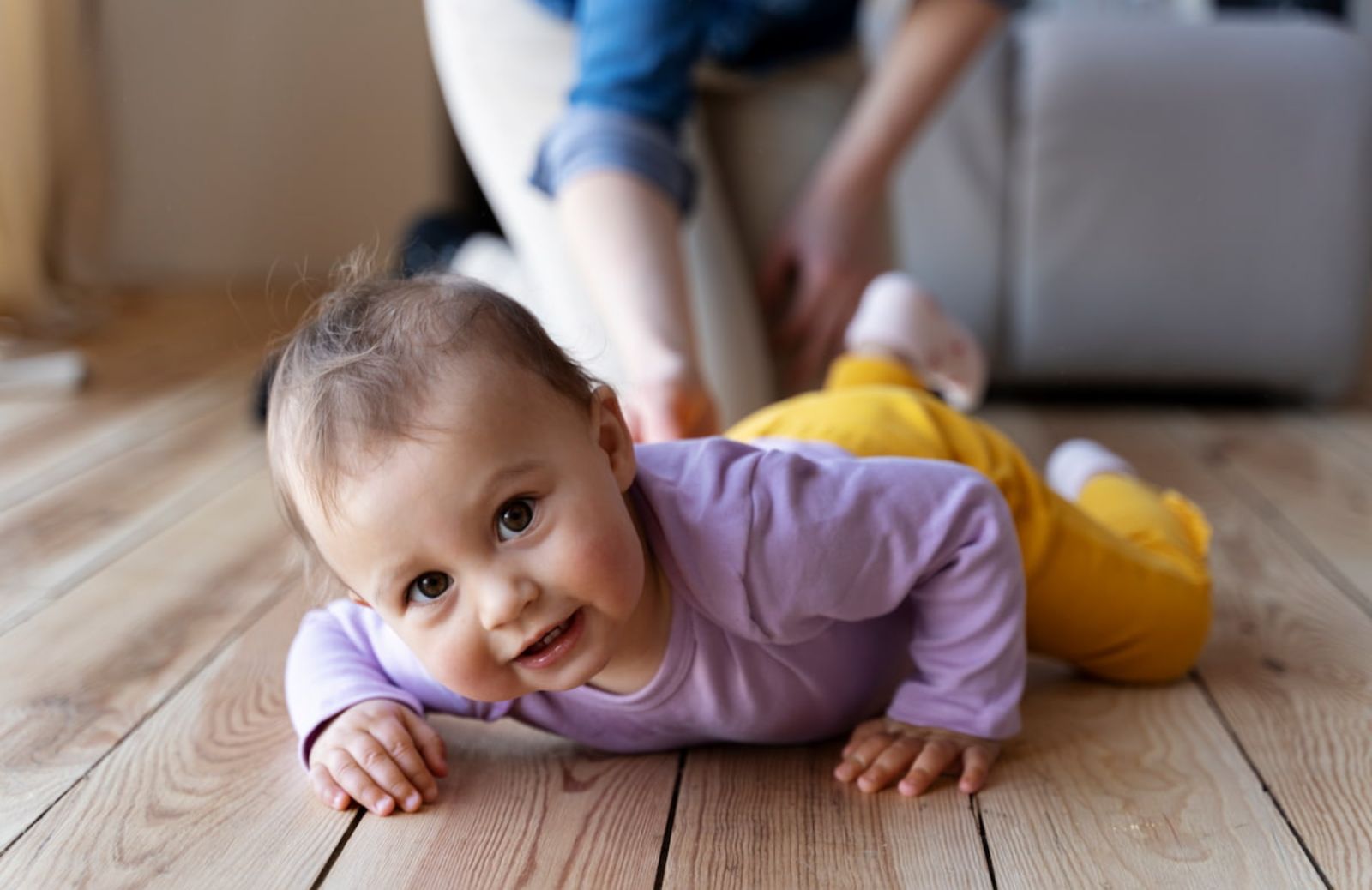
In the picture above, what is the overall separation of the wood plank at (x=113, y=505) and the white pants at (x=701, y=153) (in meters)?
0.43

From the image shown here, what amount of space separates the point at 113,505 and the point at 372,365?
92 cm

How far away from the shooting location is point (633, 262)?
126 centimetres

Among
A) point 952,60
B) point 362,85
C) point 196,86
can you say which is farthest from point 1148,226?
point 196,86

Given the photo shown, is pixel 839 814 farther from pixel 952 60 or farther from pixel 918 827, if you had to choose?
pixel 952 60

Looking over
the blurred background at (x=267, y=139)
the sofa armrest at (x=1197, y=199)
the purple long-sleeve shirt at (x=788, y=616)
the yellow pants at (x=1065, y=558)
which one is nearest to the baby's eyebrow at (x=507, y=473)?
the purple long-sleeve shirt at (x=788, y=616)

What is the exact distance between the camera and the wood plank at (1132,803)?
740mm

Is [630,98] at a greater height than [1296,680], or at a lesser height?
greater

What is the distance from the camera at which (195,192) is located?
337cm

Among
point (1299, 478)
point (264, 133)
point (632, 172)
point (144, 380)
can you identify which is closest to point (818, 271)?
point (632, 172)

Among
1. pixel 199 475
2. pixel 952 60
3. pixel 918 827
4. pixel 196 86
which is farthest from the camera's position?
pixel 196 86

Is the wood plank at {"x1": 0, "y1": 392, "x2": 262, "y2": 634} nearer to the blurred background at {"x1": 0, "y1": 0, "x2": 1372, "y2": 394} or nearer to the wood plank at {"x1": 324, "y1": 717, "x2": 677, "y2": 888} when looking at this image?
the wood plank at {"x1": 324, "y1": 717, "x2": 677, "y2": 888}

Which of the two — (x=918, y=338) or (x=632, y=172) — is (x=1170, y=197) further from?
(x=632, y=172)

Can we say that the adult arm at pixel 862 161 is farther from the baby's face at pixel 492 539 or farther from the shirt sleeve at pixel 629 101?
the baby's face at pixel 492 539

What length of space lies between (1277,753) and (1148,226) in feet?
4.23
